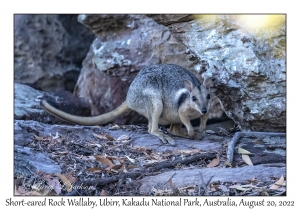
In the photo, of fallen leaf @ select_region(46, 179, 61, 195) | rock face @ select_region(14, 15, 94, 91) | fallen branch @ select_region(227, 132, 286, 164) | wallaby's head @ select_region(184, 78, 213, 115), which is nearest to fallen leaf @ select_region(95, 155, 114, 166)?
fallen leaf @ select_region(46, 179, 61, 195)

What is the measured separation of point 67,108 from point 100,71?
3.74 feet

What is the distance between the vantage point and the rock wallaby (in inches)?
296

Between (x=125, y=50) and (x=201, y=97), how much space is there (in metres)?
2.41

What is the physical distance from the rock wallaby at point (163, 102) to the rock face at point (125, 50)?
0.94m

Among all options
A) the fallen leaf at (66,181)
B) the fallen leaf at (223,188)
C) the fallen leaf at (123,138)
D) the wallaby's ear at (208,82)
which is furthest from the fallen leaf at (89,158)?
the wallaby's ear at (208,82)

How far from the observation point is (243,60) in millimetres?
6941

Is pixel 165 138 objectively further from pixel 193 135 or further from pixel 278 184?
pixel 278 184

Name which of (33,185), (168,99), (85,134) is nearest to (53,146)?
(85,134)

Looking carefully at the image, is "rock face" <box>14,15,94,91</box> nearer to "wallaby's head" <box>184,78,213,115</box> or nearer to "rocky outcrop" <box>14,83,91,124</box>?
"rocky outcrop" <box>14,83,91,124</box>

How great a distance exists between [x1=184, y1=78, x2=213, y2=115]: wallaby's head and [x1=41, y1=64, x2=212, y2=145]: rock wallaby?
14 millimetres

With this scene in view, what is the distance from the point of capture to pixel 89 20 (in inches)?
367

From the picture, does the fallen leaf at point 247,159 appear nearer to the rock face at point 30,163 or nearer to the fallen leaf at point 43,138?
the rock face at point 30,163

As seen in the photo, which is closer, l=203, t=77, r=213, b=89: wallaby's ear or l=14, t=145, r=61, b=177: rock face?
l=14, t=145, r=61, b=177: rock face

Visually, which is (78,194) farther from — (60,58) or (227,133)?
(60,58)
